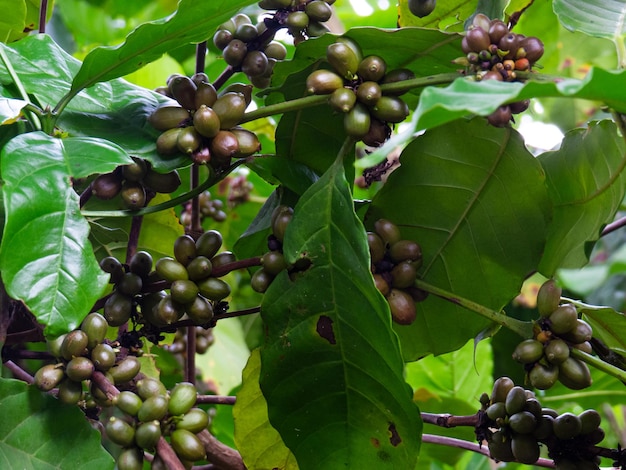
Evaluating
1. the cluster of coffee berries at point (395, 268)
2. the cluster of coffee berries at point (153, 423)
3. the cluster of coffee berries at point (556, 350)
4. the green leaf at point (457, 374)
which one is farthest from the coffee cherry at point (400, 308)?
the green leaf at point (457, 374)

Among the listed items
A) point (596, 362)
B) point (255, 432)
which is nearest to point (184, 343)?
point (255, 432)

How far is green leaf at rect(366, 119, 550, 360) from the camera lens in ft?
2.55

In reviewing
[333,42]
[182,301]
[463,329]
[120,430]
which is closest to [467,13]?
[333,42]

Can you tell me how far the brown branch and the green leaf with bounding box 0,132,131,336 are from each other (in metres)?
Answer: 0.34

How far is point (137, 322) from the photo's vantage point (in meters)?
0.76

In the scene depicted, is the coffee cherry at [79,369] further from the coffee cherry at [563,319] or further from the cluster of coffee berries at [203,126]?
the coffee cherry at [563,319]

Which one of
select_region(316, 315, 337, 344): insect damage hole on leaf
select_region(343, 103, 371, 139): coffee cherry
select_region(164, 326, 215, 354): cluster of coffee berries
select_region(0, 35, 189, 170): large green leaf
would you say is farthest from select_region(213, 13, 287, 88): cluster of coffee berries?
select_region(164, 326, 215, 354): cluster of coffee berries

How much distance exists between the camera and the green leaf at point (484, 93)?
487 millimetres

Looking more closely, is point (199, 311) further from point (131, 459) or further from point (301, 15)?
point (301, 15)

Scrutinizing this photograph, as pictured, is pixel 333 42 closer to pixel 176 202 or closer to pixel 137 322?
pixel 176 202

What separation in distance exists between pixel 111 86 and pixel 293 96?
0.20m

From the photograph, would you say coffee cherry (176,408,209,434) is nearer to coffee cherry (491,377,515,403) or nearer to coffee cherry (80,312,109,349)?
coffee cherry (80,312,109,349)

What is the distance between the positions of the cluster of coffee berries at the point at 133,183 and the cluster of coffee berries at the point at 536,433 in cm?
40

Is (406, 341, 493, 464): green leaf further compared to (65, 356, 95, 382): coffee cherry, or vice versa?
(406, 341, 493, 464): green leaf
